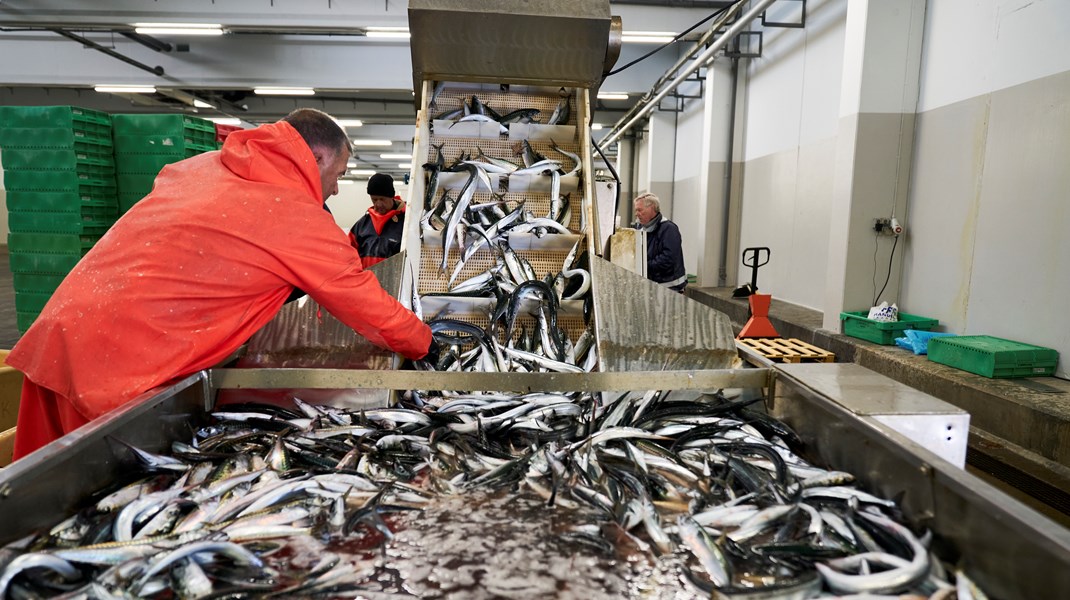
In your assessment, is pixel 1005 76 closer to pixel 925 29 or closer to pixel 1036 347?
pixel 925 29

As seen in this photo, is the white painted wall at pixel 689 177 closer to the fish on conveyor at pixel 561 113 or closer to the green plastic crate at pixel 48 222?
the fish on conveyor at pixel 561 113

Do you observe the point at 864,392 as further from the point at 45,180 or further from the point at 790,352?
the point at 45,180

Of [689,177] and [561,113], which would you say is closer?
[561,113]

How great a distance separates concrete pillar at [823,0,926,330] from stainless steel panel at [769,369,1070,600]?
5.15 meters

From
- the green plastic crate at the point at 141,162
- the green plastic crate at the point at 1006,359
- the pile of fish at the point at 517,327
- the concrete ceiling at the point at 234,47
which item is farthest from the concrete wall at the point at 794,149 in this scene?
the green plastic crate at the point at 141,162

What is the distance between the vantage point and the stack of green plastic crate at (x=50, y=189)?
723cm

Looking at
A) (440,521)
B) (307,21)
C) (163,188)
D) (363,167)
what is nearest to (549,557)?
(440,521)

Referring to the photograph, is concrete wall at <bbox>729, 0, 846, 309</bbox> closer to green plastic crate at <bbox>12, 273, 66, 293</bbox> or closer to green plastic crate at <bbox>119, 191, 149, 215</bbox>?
green plastic crate at <bbox>119, 191, 149, 215</bbox>

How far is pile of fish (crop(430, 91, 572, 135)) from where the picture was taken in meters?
4.27

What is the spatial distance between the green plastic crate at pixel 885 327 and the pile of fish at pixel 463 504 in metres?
4.36

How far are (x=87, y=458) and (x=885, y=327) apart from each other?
20.5 feet

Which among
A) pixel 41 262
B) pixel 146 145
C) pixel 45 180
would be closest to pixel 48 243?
pixel 41 262

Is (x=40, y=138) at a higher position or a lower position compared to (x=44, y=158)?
higher

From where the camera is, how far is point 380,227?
5535mm
